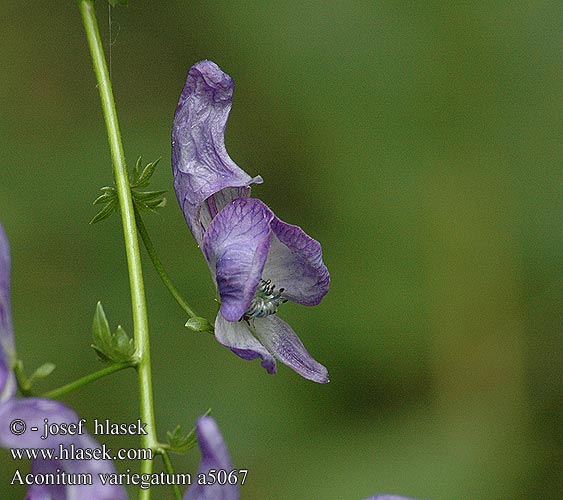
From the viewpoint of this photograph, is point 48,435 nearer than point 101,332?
Yes

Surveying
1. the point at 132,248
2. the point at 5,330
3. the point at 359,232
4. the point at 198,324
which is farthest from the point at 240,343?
the point at 359,232

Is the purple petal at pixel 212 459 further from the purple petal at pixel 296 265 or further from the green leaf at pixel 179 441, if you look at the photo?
the purple petal at pixel 296 265

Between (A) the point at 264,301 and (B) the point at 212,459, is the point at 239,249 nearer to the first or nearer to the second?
(A) the point at 264,301

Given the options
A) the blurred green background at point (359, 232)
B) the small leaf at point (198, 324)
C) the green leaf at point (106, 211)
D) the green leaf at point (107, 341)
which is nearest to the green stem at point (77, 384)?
the green leaf at point (107, 341)

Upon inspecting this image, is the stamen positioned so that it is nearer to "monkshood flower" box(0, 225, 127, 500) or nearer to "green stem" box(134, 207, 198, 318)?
"green stem" box(134, 207, 198, 318)

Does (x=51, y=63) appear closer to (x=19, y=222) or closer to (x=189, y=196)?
(x=19, y=222)

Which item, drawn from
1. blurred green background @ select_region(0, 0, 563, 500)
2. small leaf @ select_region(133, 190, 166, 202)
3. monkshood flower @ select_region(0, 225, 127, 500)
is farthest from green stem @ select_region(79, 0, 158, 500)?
blurred green background @ select_region(0, 0, 563, 500)
